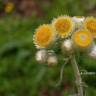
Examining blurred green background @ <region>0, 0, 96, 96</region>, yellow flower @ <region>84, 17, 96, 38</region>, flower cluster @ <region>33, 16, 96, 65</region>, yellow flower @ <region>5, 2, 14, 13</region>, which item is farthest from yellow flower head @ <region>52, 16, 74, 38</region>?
yellow flower @ <region>5, 2, 14, 13</region>

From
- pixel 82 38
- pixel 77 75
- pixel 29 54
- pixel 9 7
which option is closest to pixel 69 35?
pixel 82 38

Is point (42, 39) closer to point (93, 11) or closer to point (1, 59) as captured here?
point (1, 59)

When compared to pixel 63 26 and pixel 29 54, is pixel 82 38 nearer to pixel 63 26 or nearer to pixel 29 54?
pixel 63 26

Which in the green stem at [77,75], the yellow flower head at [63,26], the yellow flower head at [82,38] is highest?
the yellow flower head at [63,26]

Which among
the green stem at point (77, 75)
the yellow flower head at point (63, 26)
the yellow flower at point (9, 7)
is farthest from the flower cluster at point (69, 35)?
the yellow flower at point (9, 7)

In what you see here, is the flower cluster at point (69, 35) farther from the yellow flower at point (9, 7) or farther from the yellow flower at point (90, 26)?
the yellow flower at point (9, 7)

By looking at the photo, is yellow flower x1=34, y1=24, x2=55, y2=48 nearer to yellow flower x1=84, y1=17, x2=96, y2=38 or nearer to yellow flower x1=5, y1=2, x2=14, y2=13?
yellow flower x1=84, y1=17, x2=96, y2=38
